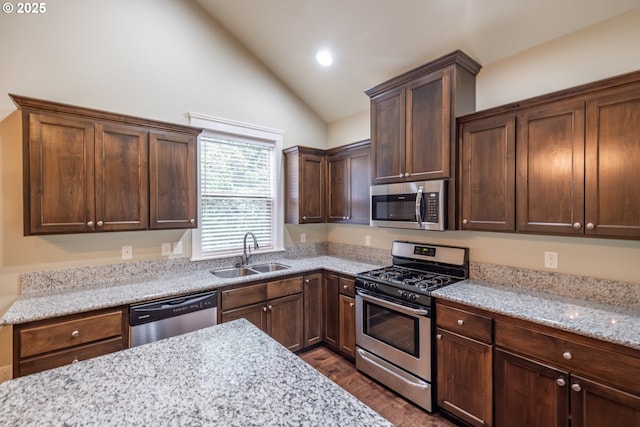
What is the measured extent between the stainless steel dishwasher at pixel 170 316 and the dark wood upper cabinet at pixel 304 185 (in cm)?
147

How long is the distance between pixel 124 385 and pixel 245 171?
2.78m

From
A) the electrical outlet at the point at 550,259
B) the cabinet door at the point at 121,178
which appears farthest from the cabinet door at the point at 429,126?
the cabinet door at the point at 121,178

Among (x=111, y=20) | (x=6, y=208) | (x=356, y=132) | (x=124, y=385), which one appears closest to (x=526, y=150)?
(x=356, y=132)

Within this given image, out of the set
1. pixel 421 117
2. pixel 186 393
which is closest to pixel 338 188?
pixel 421 117

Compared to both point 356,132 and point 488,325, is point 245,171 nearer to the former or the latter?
point 356,132

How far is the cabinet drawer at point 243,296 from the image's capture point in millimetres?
2697

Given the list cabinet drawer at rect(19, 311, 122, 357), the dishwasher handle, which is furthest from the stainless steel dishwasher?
cabinet drawer at rect(19, 311, 122, 357)

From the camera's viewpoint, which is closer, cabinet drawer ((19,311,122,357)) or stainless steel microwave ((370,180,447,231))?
cabinet drawer ((19,311,122,357))

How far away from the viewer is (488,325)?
2.00m

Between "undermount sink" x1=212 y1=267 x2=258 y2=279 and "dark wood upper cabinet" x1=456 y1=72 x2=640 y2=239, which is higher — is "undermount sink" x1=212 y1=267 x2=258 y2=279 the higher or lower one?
the lower one

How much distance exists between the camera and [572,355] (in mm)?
1658

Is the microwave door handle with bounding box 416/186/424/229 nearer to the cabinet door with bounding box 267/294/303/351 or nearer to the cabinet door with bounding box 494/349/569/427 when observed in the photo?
the cabinet door with bounding box 494/349/569/427

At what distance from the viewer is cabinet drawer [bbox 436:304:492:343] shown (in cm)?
202

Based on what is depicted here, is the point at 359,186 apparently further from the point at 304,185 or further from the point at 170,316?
the point at 170,316
